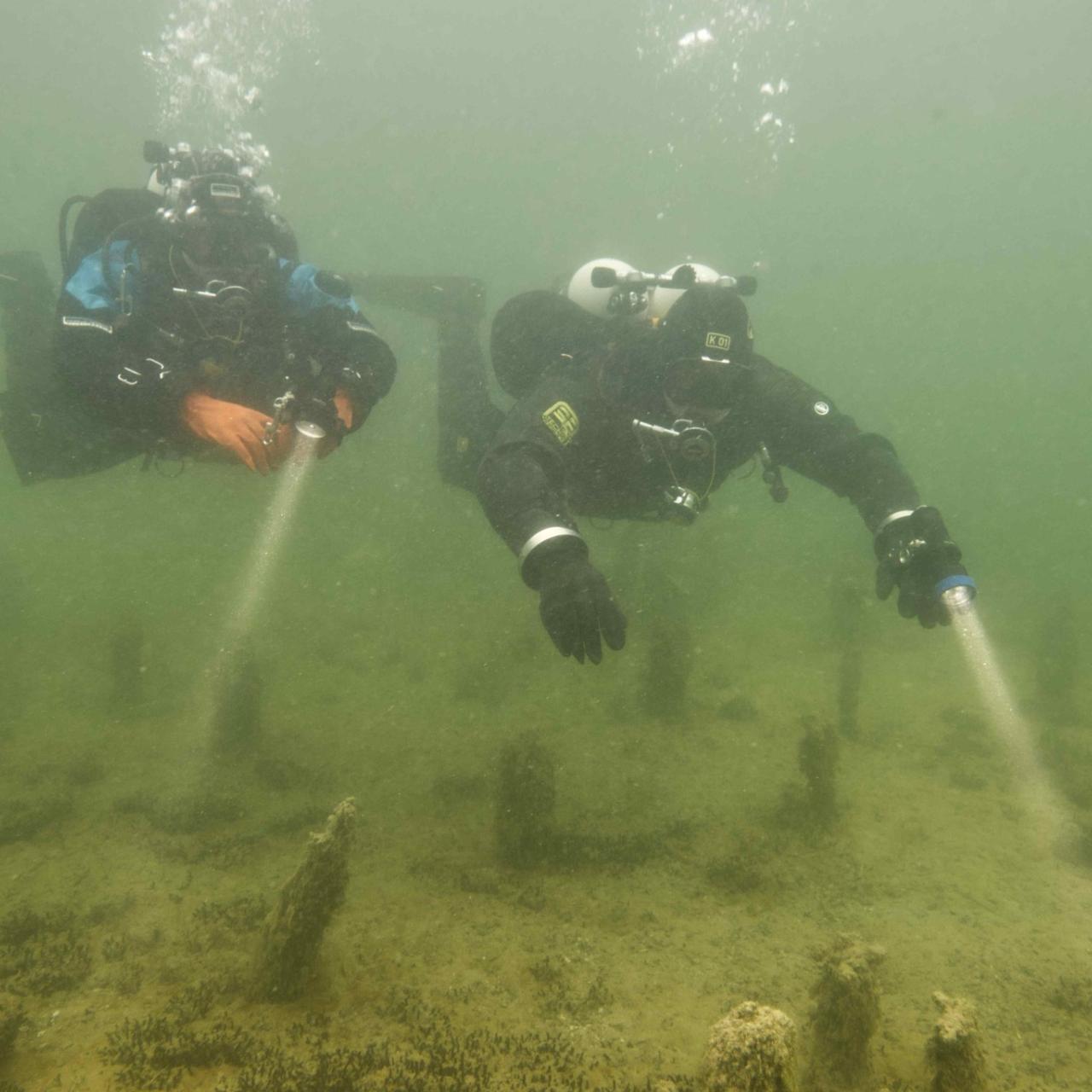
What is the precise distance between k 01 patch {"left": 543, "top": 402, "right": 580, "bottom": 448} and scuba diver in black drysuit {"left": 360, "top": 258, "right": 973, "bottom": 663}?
1cm

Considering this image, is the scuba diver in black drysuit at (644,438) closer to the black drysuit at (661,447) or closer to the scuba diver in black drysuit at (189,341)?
the black drysuit at (661,447)

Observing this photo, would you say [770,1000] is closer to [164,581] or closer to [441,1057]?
[441,1057]

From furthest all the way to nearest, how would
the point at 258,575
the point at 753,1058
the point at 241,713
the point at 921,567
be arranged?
the point at 258,575
the point at 241,713
the point at 921,567
the point at 753,1058

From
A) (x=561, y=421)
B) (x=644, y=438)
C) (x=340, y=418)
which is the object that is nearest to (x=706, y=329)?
(x=644, y=438)

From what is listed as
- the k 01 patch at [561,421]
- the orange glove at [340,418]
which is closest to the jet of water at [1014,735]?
the k 01 patch at [561,421]

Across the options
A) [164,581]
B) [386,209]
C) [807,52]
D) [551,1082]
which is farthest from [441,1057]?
[386,209]

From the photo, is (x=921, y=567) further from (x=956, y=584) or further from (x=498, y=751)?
(x=498, y=751)

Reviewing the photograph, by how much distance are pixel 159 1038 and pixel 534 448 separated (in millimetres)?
3765

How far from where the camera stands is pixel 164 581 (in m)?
19.2

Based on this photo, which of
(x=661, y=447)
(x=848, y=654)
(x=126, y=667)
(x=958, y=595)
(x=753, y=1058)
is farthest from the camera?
(x=126, y=667)

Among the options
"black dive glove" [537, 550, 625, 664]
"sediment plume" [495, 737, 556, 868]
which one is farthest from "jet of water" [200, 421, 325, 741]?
"sediment plume" [495, 737, 556, 868]

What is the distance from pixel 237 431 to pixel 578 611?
9.58 ft

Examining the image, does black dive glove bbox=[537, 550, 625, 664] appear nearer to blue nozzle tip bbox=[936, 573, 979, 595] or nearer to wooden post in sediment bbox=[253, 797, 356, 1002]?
wooden post in sediment bbox=[253, 797, 356, 1002]

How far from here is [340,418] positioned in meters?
5.27
